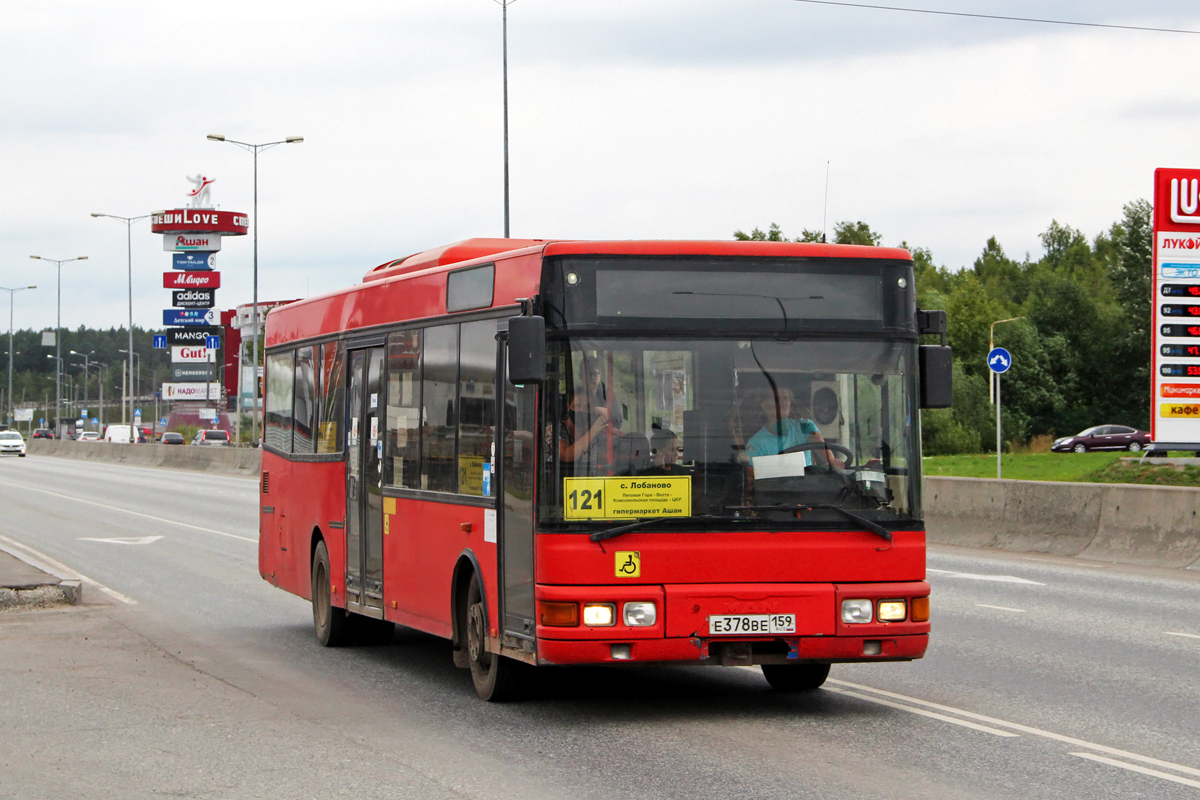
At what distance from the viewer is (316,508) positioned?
13242 mm

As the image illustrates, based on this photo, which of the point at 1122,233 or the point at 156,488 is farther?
the point at 1122,233

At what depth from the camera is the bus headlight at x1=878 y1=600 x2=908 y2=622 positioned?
29.0ft

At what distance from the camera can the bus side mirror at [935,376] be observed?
909 cm

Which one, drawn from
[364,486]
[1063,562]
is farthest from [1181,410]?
[364,486]

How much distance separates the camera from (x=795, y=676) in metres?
10.0

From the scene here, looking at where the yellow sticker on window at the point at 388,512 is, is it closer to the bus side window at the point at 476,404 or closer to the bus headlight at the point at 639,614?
the bus side window at the point at 476,404

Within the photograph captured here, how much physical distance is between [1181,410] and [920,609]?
19789 millimetres

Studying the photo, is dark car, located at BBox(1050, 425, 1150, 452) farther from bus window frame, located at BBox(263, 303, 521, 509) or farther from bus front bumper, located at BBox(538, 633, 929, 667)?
bus front bumper, located at BBox(538, 633, 929, 667)

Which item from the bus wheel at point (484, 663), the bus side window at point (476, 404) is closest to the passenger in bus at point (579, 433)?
the bus side window at point (476, 404)

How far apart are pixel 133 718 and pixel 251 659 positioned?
2738mm

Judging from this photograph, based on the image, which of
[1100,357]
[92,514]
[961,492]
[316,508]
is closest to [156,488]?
[92,514]

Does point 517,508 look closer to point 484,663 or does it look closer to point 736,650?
point 484,663

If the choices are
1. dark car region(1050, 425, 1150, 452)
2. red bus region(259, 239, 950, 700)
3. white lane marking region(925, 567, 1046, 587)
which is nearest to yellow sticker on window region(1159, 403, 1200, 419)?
white lane marking region(925, 567, 1046, 587)

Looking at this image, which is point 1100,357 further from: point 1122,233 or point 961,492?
point 961,492
